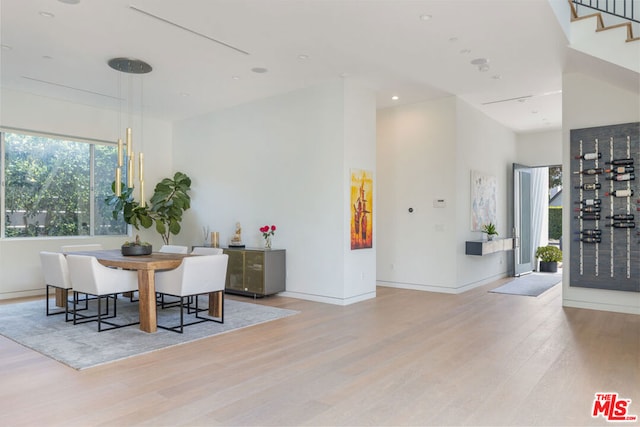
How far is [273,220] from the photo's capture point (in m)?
7.04

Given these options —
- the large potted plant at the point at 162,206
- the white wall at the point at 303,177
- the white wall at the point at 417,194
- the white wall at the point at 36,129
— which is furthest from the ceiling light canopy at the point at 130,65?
the white wall at the point at 417,194

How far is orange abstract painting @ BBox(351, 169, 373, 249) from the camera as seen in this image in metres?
6.39

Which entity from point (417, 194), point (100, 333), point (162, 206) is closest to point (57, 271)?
point (100, 333)

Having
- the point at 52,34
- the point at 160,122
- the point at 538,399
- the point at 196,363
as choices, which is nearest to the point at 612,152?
the point at 538,399

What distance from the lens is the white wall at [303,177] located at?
6.29 m

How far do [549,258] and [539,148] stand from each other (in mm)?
2506

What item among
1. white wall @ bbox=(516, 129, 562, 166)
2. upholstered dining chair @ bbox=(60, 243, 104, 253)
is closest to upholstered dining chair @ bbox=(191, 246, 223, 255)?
upholstered dining chair @ bbox=(60, 243, 104, 253)

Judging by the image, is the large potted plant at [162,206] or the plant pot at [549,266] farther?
the plant pot at [549,266]

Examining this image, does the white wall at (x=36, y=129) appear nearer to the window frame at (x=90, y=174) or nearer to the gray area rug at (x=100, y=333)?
the window frame at (x=90, y=174)

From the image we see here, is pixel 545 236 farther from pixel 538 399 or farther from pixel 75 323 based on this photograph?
pixel 75 323

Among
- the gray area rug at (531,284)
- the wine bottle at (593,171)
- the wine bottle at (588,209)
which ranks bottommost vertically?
the gray area rug at (531,284)

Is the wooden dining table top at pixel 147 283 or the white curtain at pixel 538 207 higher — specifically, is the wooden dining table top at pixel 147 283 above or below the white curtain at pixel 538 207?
below

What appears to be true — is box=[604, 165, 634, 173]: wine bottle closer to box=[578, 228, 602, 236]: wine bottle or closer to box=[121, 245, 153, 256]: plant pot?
box=[578, 228, 602, 236]: wine bottle

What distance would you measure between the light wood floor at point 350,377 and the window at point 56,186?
11.2 feet
